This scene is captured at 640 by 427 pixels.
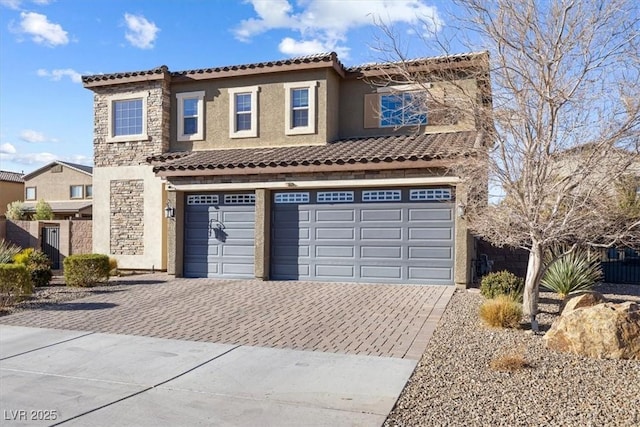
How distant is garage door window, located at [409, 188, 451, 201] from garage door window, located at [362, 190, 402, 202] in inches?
15.8

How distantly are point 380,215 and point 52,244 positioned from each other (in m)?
14.2

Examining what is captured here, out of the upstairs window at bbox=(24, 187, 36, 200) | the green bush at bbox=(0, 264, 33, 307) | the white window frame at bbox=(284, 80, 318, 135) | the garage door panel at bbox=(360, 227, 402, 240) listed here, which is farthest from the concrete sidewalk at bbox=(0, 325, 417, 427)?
the upstairs window at bbox=(24, 187, 36, 200)

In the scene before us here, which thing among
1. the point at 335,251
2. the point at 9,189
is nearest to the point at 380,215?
the point at 335,251

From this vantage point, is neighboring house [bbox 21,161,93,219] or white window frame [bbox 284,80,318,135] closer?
white window frame [bbox 284,80,318,135]

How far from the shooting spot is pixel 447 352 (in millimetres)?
7465

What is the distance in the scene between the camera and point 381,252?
48.6 ft

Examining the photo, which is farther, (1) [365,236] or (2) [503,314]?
(1) [365,236]

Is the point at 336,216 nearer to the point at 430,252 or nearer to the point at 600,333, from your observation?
the point at 430,252

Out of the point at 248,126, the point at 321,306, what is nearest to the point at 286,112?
the point at 248,126

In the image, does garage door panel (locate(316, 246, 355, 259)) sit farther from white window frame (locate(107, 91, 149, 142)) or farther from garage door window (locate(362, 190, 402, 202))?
white window frame (locate(107, 91, 149, 142))

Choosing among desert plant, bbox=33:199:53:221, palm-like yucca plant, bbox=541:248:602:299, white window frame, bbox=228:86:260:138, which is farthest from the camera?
desert plant, bbox=33:199:53:221

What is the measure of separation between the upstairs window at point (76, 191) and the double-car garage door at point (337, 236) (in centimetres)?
3116

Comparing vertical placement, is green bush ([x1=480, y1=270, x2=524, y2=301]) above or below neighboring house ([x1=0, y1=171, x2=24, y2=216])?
below

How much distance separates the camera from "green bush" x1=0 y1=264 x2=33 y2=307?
11.8m
